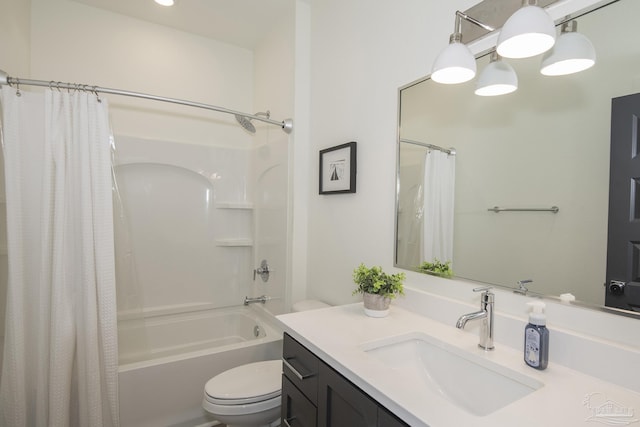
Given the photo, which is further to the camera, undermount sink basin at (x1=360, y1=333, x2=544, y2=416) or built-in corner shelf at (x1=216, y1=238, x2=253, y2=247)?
built-in corner shelf at (x1=216, y1=238, x2=253, y2=247)

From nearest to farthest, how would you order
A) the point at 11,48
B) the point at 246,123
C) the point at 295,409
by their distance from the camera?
the point at 295,409 → the point at 11,48 → the point at 246,123

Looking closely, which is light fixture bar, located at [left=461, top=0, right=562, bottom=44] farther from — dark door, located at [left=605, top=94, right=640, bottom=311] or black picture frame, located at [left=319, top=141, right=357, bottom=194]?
black picture frame, located at [left=319, top=141, right=357, bottom=194]

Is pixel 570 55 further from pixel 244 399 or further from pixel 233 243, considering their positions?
pixel 233 243

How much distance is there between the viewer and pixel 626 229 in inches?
32.5

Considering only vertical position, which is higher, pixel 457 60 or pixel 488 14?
pixel 488 14

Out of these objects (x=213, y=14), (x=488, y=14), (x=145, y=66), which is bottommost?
(x=488, y=14)

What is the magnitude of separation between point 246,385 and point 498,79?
1.73 metres

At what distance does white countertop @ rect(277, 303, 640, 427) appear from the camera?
662 mm

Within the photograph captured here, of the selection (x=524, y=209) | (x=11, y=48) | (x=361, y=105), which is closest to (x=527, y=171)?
(x=524, y=209)

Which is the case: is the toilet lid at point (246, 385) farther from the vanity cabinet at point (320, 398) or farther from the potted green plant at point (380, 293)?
the potted green plant at point (380, 293)

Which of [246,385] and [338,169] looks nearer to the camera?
[246,385]

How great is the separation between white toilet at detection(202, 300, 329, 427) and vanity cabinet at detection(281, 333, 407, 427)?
28cm

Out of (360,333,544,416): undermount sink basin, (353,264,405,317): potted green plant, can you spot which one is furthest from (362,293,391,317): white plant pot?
(360,333,544,416): undermount sink basin

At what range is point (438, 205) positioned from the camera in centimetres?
135
